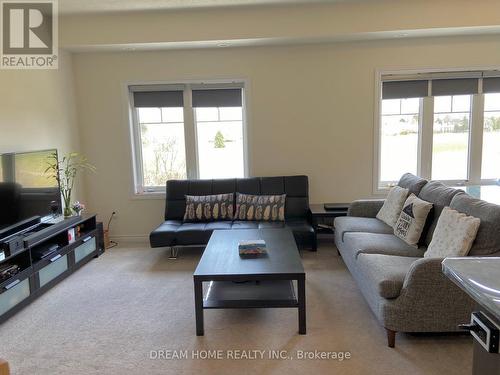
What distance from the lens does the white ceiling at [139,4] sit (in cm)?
377

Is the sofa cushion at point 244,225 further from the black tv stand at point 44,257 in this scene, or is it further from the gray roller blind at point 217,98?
the black tv stand at point 44,257

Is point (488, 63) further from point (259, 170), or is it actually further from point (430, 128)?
point (259, 170)

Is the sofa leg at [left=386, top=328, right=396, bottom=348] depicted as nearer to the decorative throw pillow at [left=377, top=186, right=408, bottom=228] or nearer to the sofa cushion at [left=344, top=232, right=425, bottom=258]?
the sofa cushion at [left=344, top=232, right=425, bottom=258]

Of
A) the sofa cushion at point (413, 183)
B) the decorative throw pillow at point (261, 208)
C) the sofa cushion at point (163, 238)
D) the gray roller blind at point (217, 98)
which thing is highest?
the gray roller blind at point (217, 98)

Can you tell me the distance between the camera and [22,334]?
2.67 meters

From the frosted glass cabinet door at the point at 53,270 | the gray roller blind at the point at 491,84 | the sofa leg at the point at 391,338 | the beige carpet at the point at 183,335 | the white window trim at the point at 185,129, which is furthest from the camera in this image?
the white window trim at the point at 185,129

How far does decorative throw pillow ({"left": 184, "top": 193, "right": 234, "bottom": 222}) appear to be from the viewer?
14.4 ft

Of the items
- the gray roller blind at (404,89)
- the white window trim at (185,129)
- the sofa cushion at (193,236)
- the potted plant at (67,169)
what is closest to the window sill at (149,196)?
the white window trim at (185,129)

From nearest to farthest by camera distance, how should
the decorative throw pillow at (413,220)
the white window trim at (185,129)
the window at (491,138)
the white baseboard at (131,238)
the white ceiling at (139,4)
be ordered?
1. the decorative throw pillow at (413,220)
2. the white ceiling at (139,4)
3. the window at (491,138)
4. the white window trim at (185,129)
5. the white baseboard at (131,238)

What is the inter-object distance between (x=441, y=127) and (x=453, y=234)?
2585 mm

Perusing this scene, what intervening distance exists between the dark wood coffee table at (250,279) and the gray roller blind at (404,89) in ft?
8.42

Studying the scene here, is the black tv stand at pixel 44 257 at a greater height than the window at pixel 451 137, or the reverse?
the window at pixel 451 137

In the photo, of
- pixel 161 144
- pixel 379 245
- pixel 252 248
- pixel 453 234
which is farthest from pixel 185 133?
pixel 453 234

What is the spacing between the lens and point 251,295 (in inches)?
106
